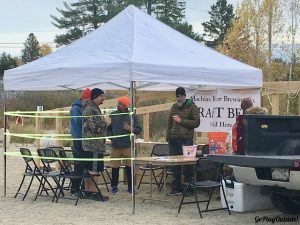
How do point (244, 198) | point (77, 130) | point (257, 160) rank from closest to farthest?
point (257, 160)
point (244, 198)
point (77, 130)

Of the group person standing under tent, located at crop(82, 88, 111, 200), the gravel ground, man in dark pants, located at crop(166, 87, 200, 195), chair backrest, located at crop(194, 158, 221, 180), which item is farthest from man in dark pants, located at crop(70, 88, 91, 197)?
chair backrest, located at crop(194, 158, 221, 180)

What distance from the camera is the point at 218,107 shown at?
34.9 feet

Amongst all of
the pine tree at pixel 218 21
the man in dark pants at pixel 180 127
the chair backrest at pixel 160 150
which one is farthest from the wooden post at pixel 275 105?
the pine tree at pixel 218 21

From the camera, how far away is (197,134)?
39.4ft

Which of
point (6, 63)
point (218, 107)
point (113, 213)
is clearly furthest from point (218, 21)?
point (113, 213)

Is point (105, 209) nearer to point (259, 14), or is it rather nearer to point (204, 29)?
point (259, 14)

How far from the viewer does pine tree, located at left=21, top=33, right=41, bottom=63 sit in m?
57.1

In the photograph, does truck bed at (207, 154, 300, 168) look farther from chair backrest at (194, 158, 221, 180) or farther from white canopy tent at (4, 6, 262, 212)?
white canopy tent at (4, 6, 262, 212)

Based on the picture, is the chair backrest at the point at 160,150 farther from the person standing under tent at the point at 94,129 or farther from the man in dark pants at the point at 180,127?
the person standing under tent at the point at 94,129

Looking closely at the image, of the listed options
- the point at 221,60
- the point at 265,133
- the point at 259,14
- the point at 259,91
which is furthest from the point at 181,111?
the point at 259,14

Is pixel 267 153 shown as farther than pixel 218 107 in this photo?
No

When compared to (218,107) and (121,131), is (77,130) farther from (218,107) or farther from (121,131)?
(218,107)

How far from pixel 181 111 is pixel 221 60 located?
98cm

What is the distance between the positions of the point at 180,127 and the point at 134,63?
1787mm
